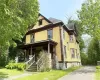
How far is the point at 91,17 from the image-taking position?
25.6m

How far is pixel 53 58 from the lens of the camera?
78.0ft

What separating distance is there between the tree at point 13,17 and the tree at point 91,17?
35.3 feet

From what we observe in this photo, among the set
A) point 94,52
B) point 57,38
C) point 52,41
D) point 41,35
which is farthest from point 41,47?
point 94,52

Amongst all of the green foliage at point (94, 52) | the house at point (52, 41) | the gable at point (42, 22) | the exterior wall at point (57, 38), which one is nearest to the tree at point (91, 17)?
the house at point (52, 41)

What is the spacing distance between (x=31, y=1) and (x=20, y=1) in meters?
1.39

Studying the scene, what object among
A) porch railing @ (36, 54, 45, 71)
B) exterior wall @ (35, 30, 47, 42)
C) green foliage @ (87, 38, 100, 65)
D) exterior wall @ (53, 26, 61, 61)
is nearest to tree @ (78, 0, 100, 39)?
exterior wall @ (53, 26, 61, 61)

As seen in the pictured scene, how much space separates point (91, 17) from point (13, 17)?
1705 centimetres

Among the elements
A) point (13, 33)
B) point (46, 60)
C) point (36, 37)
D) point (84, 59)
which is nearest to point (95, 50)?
point (84, 59)

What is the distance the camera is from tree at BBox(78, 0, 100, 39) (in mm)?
24781

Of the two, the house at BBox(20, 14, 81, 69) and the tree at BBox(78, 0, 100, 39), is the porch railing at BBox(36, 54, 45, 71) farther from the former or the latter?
the tree at BBox(78, 0, 100, 39)

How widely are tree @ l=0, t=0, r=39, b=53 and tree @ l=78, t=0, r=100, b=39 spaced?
35.3 feet

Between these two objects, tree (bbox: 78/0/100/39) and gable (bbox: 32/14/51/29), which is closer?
tree (bbox: 78/0/100/39)

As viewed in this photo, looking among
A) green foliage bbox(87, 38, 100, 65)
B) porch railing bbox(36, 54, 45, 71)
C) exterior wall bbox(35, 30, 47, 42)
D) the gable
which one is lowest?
porch railing bbox(36, 54, 45, 71)

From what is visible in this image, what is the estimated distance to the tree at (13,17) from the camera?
10.5m
